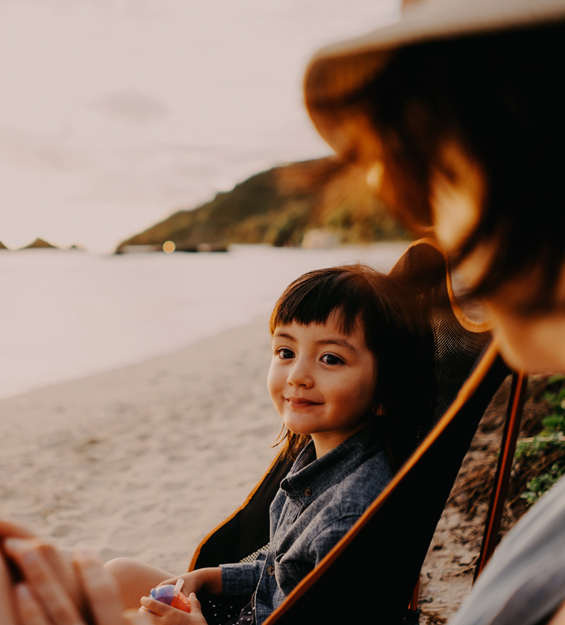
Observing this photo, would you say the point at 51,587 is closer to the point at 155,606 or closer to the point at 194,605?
the point at 155,606

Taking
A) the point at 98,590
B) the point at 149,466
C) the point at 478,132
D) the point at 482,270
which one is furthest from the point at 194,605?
the point at 149,466

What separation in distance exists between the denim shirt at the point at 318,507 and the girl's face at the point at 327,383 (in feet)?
0.27

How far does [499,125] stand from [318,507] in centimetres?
108

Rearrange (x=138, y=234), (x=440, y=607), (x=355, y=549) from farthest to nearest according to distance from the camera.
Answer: (x=138, y=234), (x=440, y=607), (x=355, y=549)

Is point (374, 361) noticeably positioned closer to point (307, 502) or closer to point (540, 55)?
point (307, 502)

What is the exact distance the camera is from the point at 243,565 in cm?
161

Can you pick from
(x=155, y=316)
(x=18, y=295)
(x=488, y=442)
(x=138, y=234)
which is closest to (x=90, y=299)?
(x=18, y=295)

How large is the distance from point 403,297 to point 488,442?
87.4 inches

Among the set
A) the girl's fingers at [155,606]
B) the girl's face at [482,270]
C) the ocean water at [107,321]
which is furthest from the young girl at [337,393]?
the girl's face at [482,270]

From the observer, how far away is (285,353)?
4.90 ft

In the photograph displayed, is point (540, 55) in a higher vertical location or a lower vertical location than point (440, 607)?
higher

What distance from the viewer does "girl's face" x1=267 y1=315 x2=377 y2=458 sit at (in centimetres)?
135

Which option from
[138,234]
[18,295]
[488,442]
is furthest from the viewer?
[138,234]

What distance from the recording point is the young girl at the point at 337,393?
1338 millimetres
